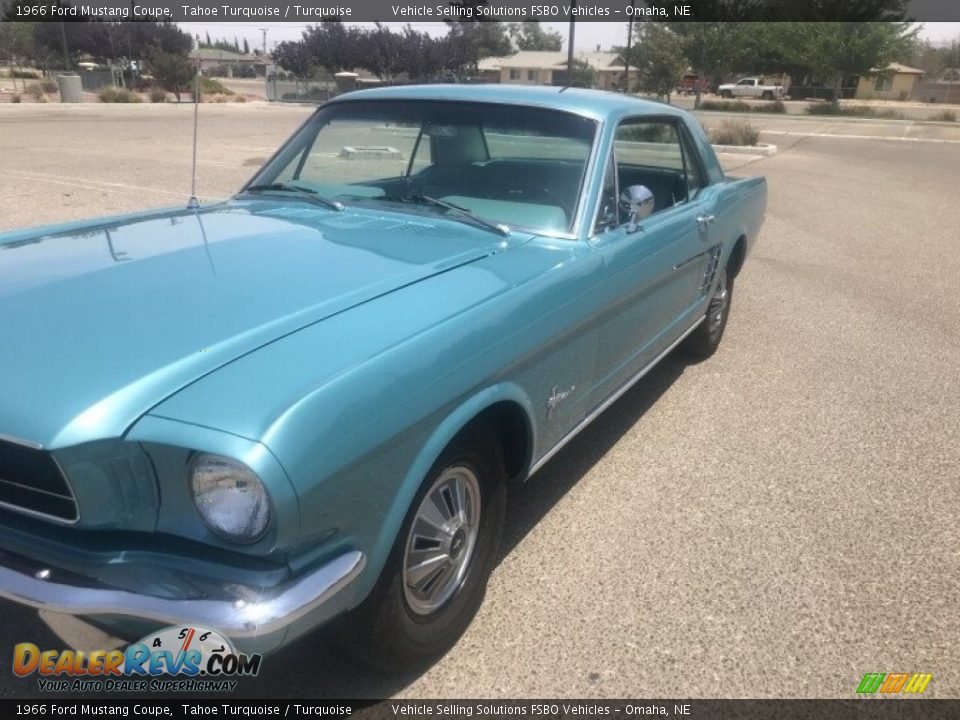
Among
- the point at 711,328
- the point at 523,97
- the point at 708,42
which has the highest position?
the point at 708,42

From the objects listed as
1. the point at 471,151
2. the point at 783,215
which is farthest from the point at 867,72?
the point at 471,151

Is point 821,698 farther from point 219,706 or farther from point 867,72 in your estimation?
point 867,72

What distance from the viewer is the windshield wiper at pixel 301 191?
331 centimetres

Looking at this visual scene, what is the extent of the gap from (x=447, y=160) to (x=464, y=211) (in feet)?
1.43

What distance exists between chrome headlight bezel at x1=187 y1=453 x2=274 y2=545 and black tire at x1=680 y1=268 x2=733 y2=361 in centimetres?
367

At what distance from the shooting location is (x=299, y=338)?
195 cm

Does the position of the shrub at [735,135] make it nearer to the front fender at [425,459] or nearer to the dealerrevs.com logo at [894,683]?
the dealerrevs.com logo at [894,683]

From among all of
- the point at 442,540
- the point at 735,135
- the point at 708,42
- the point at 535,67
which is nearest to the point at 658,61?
the point at 708,42

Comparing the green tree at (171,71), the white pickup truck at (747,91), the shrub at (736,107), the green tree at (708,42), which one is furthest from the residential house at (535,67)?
the green tree at (171,71)

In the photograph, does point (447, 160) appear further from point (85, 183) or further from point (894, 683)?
point (85, 183)

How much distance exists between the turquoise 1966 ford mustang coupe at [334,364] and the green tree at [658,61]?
39.9 m

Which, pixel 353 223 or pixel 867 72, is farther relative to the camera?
pixel 867 72

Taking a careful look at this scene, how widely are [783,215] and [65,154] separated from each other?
41.4 feet

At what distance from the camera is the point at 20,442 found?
1.65 metres
